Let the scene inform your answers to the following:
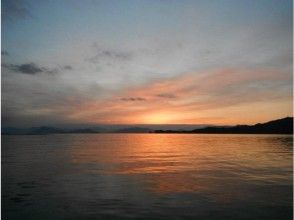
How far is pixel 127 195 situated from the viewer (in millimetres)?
23500

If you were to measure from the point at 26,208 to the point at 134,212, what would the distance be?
707 cm

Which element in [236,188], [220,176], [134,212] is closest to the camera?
[134,212]

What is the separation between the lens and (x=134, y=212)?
1878cm

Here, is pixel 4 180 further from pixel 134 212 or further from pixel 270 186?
pixel 270 186

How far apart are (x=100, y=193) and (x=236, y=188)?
1146 cm

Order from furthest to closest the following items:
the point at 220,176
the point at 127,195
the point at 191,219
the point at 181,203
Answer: the point at 220,176
the point at 127,195
the point at 181,203
the point at 191,219

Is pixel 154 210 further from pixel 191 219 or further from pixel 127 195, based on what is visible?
pixel 127 195

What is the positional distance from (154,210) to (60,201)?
703 centimetres

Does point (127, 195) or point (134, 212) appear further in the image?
point (127, 195)

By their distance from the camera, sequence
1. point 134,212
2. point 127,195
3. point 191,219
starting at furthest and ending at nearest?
1. point 127,195
2. point 134,212
3. point 191,219

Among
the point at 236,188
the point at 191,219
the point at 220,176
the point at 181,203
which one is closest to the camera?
the point at 191,219

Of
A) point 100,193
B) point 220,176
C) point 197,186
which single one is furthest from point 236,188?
point 100,193

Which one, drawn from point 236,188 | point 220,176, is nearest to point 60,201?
point 236,188

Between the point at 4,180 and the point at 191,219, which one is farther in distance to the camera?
the point at 4,180
